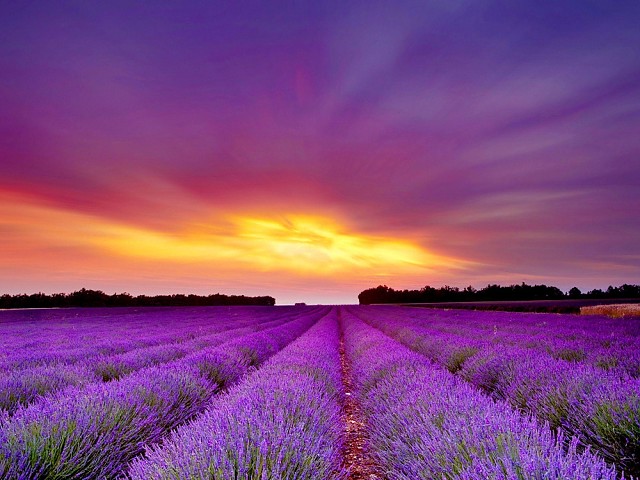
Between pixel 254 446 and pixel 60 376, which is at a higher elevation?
pixel 254 446

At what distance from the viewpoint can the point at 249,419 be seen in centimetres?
238

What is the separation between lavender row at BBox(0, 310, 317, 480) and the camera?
2.36m

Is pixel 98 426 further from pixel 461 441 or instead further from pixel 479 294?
pixel 479 294

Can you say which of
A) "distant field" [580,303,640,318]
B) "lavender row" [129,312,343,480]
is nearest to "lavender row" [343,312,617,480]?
"lavender row" [129,312,343,480]

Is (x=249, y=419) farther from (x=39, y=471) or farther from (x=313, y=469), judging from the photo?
(x=39, y=471)

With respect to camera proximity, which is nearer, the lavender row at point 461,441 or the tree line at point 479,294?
the lavender row at point 461,441

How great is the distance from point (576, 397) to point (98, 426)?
160 inches

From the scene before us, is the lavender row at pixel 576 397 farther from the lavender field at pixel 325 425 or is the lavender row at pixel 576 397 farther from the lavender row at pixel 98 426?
the lavender row at pixel 98 426

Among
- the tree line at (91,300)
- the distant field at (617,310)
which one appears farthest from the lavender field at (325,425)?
the tree line at (91,300)

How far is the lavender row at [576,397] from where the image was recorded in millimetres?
2760

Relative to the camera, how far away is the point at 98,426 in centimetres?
287

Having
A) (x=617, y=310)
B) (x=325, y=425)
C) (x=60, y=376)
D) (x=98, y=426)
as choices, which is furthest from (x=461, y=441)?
(x=617, y=310)

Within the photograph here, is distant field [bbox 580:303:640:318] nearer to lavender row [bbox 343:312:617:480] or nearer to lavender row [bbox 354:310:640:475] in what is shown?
lavender row [bbox 354:310:640:475]

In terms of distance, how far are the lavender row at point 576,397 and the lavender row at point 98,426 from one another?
311 centimetres
